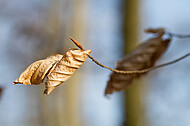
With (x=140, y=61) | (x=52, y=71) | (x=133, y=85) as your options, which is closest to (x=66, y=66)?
(x=52, y=71)

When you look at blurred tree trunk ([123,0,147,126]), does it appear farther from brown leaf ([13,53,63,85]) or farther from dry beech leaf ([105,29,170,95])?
brown leaf ([13,53,63,85])

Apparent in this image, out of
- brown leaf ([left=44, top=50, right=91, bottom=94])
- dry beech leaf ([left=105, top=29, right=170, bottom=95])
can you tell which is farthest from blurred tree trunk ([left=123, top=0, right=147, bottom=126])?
brown leaf ([left=44, top=50, right=91, bottom=94])

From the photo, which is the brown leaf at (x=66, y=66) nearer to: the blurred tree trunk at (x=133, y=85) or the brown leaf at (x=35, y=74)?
the brown leaf at (x=35, y=74)

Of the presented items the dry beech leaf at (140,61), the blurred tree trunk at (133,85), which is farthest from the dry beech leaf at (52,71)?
the blurred tree trunk at (133,85)

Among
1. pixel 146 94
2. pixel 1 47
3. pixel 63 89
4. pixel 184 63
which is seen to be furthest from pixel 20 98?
pixel 184 63

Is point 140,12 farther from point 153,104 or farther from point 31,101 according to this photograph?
point 31,101

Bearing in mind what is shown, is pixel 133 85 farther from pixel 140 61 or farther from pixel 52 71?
pixel 52 71
